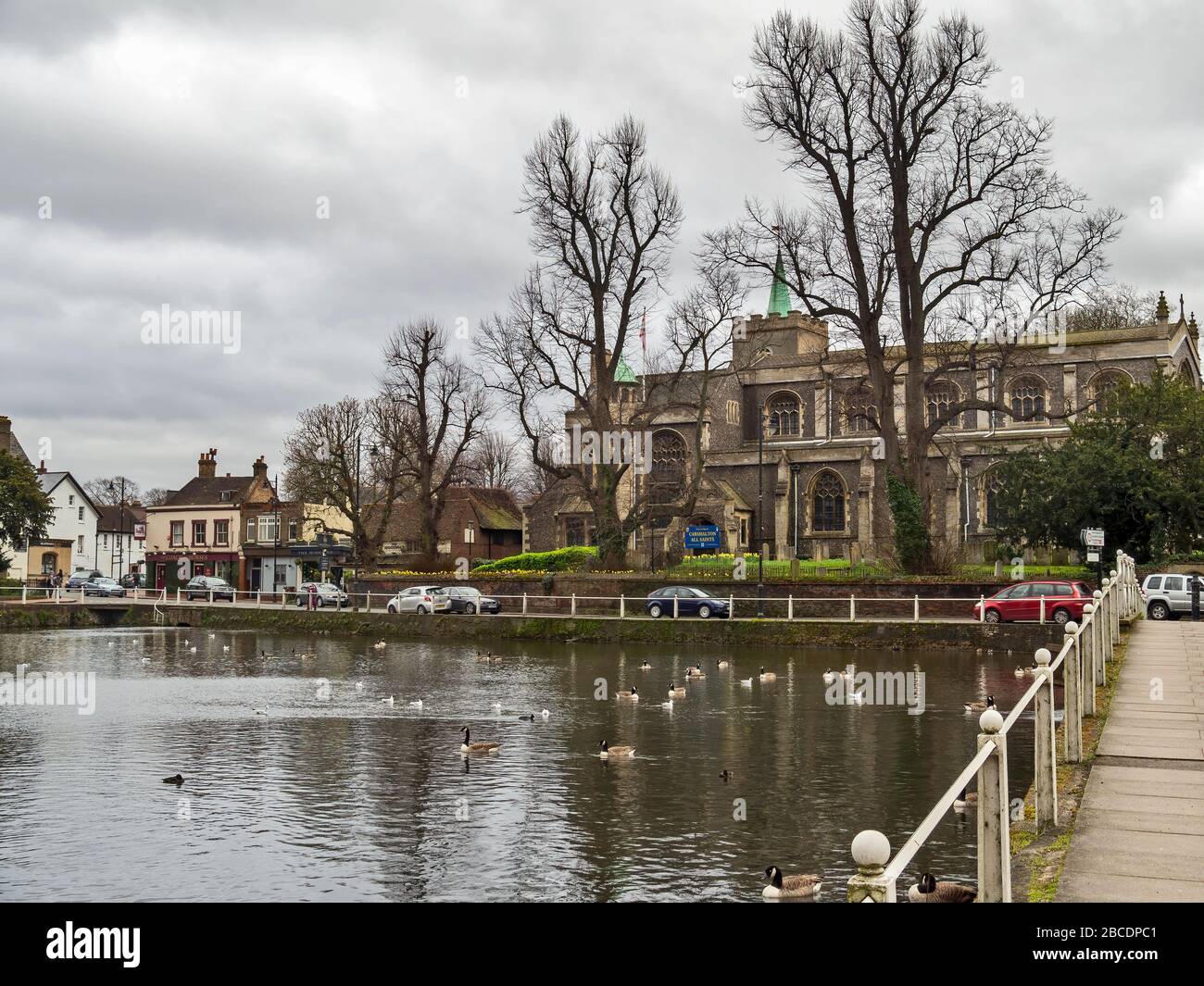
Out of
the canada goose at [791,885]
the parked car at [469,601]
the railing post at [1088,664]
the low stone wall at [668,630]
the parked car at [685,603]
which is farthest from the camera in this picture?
the parked car at [469,601]

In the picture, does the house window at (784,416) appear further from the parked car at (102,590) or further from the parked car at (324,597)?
the parked car at (102,590)

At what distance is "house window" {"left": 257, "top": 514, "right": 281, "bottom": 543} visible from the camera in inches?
2995

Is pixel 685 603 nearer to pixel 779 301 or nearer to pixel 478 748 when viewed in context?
pixel 478 748

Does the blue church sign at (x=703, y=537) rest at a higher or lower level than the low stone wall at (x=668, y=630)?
higher

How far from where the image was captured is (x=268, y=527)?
7638cm

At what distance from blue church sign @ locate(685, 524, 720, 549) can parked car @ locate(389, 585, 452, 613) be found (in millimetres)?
15727

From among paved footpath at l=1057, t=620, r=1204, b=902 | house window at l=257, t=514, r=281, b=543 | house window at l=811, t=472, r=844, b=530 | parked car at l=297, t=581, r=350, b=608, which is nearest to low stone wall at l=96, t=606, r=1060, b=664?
parked car at l=297, t=581, r=350, b=608

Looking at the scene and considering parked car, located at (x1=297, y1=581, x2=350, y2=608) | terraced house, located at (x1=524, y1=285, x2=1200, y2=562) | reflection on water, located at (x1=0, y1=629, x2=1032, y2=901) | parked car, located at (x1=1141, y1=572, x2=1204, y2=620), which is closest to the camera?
reflection on water, located at (x1=0, y1=629, x2=1032, y2=901)

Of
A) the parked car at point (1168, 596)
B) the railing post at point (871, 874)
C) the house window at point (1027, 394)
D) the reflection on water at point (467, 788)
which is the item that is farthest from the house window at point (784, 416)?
the railing post at point (871, 874)

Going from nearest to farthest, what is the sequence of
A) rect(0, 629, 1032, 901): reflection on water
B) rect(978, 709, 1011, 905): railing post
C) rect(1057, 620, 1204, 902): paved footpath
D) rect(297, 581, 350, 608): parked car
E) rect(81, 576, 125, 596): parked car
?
rect(978, 709, 1011, 905): railing post, rect(1057, 620, 1204, 902): paved footpath, rect(0, 629, 1032, 901): reflection on water, rect(297, 581, 350, 608): parked car, rect(81, 576, 125, 596): parked car

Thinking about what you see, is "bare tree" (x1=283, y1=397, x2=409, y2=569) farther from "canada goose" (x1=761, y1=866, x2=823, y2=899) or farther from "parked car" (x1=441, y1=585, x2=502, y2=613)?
"canada goose" (x1=761, y1=866, x2=823, y2=899)

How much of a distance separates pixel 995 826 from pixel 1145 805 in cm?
371

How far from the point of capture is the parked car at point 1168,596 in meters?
33.2
